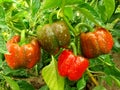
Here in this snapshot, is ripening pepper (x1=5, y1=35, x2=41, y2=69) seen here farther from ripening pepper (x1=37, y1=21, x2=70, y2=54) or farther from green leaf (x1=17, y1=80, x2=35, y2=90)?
green leaf (x1=17, y1=80, x2=35, y2=90)

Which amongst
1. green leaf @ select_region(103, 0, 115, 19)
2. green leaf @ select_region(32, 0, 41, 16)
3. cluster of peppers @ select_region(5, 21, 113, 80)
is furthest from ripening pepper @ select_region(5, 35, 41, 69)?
green leaf @ select_region(103, 0, 115, 19)

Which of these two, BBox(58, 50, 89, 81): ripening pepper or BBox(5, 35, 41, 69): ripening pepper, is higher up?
BBox(5, 35, 41, 69): ripening pepper

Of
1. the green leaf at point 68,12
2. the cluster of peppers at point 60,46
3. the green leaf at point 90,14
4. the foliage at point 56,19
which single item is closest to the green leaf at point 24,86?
the foliage at point 56,19

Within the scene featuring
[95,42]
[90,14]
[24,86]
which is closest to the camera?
[90,14]

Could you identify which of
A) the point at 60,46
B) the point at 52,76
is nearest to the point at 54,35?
the point at 60,46

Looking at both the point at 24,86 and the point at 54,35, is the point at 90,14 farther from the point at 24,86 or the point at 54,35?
the point at 24,86

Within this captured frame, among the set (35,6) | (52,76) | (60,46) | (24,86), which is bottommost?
(24,86)

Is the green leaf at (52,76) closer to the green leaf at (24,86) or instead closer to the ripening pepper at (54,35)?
the ripening pepper at (54,35)
